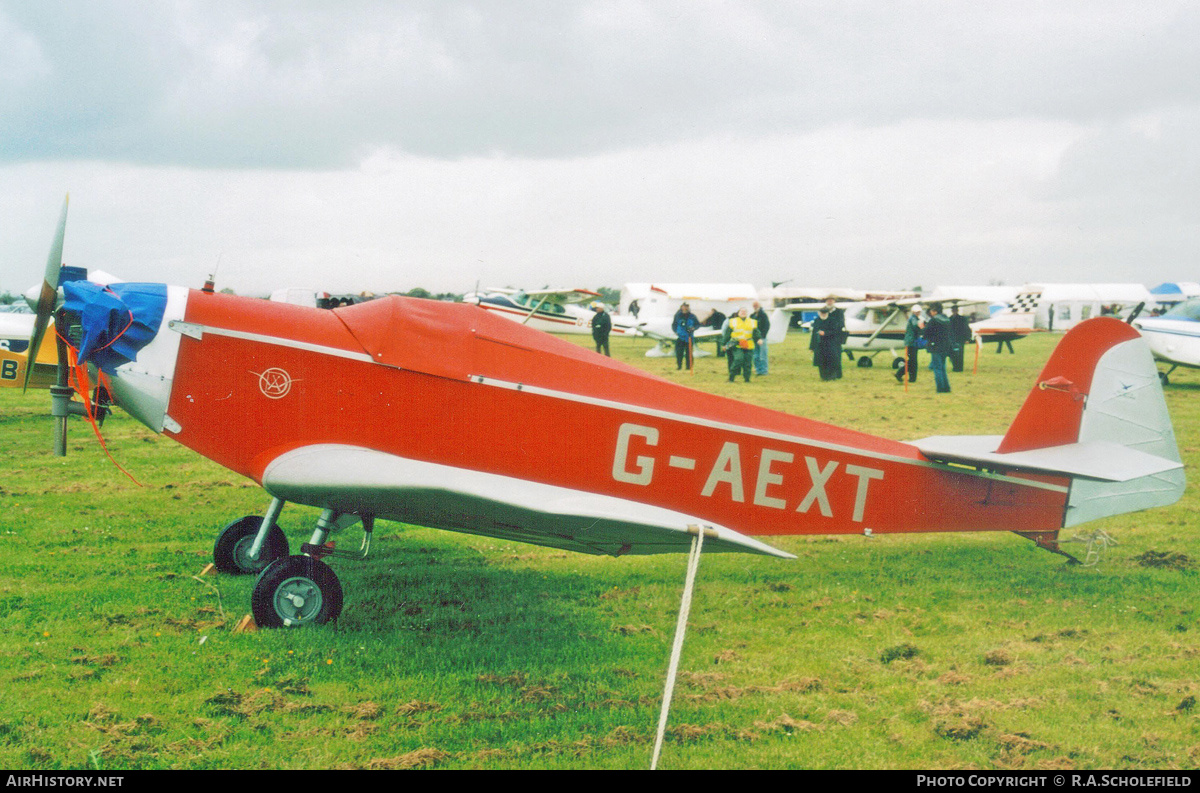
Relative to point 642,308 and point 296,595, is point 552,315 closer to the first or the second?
point 642,308

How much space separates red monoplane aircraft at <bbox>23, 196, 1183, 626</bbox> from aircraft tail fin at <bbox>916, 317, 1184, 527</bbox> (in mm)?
228

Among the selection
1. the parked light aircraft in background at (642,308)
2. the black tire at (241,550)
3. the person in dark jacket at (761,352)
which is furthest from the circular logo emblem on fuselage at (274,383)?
the parked light aircraft in background at (642,308)

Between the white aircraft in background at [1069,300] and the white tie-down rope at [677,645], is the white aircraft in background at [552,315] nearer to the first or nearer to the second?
the white aircraft in background at [1069,300]

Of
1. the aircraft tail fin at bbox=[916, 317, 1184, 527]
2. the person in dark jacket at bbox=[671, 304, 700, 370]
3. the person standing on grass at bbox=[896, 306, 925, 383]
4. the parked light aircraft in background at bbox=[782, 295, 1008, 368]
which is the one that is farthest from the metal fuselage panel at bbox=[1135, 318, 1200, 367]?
the aircraft tail fin at bbox=[916, 317, 1184, 527]

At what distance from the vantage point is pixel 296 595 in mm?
4988

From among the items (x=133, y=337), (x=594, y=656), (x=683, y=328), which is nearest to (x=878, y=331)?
(x=683, y=328)

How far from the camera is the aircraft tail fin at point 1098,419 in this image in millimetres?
5742

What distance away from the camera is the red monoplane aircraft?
15.4 feet

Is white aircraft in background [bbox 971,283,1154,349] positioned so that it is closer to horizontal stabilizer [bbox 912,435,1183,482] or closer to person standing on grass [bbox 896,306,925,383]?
person standing on grass [bbox 896,306,925,383]

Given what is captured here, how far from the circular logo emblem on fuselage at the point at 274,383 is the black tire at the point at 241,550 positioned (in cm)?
161

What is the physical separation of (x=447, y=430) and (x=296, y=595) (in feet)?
4.35
